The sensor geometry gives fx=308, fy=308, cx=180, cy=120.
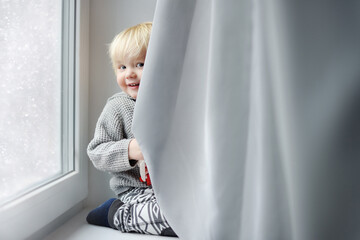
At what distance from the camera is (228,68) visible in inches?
13.8

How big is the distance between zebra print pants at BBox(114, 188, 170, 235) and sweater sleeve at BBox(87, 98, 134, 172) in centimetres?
11

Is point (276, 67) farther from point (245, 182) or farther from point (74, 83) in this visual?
point (74, 83)

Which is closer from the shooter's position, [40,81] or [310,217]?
[310,217]

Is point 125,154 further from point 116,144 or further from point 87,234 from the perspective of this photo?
point 87,234

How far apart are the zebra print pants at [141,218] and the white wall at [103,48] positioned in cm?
25

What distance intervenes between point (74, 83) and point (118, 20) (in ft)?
0.88

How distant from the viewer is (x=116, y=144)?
0.88 meters

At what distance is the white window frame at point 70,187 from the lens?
67 cm

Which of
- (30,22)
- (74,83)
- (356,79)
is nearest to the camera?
(356,79)

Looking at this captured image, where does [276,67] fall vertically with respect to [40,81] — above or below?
above

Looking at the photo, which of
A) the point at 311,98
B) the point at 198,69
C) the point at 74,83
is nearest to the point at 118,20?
the point at 74,83

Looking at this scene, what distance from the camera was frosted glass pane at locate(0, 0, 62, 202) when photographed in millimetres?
697

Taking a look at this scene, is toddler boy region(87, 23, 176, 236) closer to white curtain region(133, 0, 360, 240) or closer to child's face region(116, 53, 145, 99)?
child's face region(116, 53, 145, 99)

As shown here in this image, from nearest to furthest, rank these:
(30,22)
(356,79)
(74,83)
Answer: (356,79) < (30,22) < (74,83)
